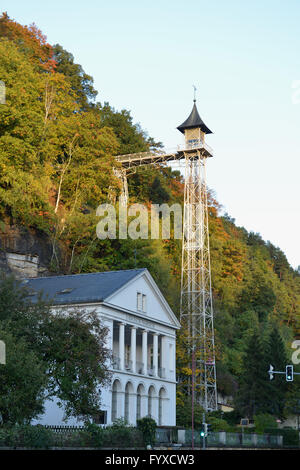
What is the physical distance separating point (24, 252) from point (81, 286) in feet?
39.7

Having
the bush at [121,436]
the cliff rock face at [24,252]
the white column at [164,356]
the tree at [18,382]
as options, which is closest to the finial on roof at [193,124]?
the cliff rock face at [24,252]

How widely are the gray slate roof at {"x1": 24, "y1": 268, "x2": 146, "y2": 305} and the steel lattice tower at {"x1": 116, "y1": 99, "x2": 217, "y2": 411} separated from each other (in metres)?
10.4

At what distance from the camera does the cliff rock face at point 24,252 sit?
62.9 m

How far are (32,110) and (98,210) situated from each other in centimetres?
1264

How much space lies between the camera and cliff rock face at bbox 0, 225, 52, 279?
62897mm

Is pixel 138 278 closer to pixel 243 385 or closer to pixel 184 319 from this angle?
pixel 184 319

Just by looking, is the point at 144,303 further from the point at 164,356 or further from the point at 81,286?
the point at 81,286

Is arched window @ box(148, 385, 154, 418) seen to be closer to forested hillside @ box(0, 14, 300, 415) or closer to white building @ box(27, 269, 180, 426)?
white building @ box(27, 269, 180, 426)

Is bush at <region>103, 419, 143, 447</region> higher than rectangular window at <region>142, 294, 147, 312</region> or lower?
lower

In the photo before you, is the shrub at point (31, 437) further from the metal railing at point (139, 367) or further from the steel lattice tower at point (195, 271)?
the steel lattice tower at point (195, 271)

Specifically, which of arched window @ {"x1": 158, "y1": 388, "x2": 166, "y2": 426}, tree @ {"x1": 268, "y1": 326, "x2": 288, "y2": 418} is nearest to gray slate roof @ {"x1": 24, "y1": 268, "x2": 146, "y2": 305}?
arched window @ {"x1": 158, "y1": 388, "x2": 166, "y2": 426}

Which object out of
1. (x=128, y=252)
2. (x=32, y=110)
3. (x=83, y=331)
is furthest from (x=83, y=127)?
(x=83, y=331)

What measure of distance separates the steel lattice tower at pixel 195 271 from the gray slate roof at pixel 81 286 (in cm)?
1038

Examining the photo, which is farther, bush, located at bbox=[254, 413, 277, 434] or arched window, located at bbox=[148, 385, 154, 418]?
bush, located at bbox=[254, 413, 277, 434]
